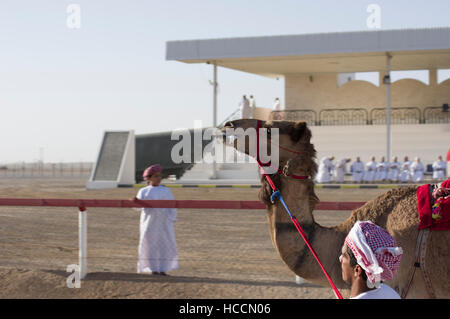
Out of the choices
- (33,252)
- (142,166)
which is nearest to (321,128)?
(142,166)

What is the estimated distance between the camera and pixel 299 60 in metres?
34.3

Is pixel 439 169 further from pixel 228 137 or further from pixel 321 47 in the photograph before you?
pixel 228 137

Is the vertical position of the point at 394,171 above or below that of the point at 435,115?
below

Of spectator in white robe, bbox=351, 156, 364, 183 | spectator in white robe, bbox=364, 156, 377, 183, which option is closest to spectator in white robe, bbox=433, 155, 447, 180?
spectator in white robe, bbox=364, 156, 377, 183

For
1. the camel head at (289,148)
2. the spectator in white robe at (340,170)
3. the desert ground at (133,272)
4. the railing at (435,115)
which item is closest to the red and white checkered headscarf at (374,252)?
the camel head at (289,148)

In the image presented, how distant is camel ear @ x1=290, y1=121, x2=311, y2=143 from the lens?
150 inches

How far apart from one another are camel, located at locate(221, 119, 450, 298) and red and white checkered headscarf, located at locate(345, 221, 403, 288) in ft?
3.90

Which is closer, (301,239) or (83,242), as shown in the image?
(301,239)

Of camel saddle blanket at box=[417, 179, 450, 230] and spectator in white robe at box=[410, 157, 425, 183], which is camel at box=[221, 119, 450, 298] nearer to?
camel saddle blanket at box=[417, 179, 450, 230]

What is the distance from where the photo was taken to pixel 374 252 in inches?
95.3

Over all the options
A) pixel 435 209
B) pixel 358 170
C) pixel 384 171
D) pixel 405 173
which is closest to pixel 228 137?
pixel 435 209

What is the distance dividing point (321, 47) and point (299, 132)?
2862 cm

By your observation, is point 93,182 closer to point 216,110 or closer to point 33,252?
point 216,110
